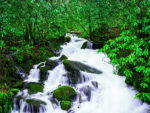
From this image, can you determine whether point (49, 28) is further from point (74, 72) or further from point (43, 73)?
point (74, 72)

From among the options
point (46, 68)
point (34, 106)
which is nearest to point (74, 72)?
point (46, 68)

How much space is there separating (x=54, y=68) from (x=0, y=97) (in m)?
4.00

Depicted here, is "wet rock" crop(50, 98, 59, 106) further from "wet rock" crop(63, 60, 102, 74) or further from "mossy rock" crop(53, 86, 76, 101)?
"wet rock" crop(63, 60, 102, 74)

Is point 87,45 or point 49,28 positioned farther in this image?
point 87,45

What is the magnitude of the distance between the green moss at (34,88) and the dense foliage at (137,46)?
4.11 metres

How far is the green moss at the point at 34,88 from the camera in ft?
23.4

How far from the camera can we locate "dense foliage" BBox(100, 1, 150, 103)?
15.2ft

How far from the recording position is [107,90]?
7.37 m

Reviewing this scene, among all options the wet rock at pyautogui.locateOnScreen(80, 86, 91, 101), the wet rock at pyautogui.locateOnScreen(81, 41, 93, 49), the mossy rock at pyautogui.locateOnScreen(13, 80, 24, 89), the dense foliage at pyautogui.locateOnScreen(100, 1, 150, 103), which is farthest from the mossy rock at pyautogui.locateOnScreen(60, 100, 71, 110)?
the wet rock at pyautogui.locateOnScreen(81, 41, 93, 49)

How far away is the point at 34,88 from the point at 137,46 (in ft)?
18.1

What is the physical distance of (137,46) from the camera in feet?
14.5

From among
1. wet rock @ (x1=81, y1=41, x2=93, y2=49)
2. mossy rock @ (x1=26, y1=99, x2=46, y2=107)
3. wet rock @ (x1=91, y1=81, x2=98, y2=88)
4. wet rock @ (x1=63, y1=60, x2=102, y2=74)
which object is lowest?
mossy rock @ (x1=26, y1=99, x2=46, y2=107)

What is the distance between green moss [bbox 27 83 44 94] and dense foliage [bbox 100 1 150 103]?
13.5ft

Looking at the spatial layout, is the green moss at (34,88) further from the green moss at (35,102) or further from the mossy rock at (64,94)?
the mossy rock at (64,94)
